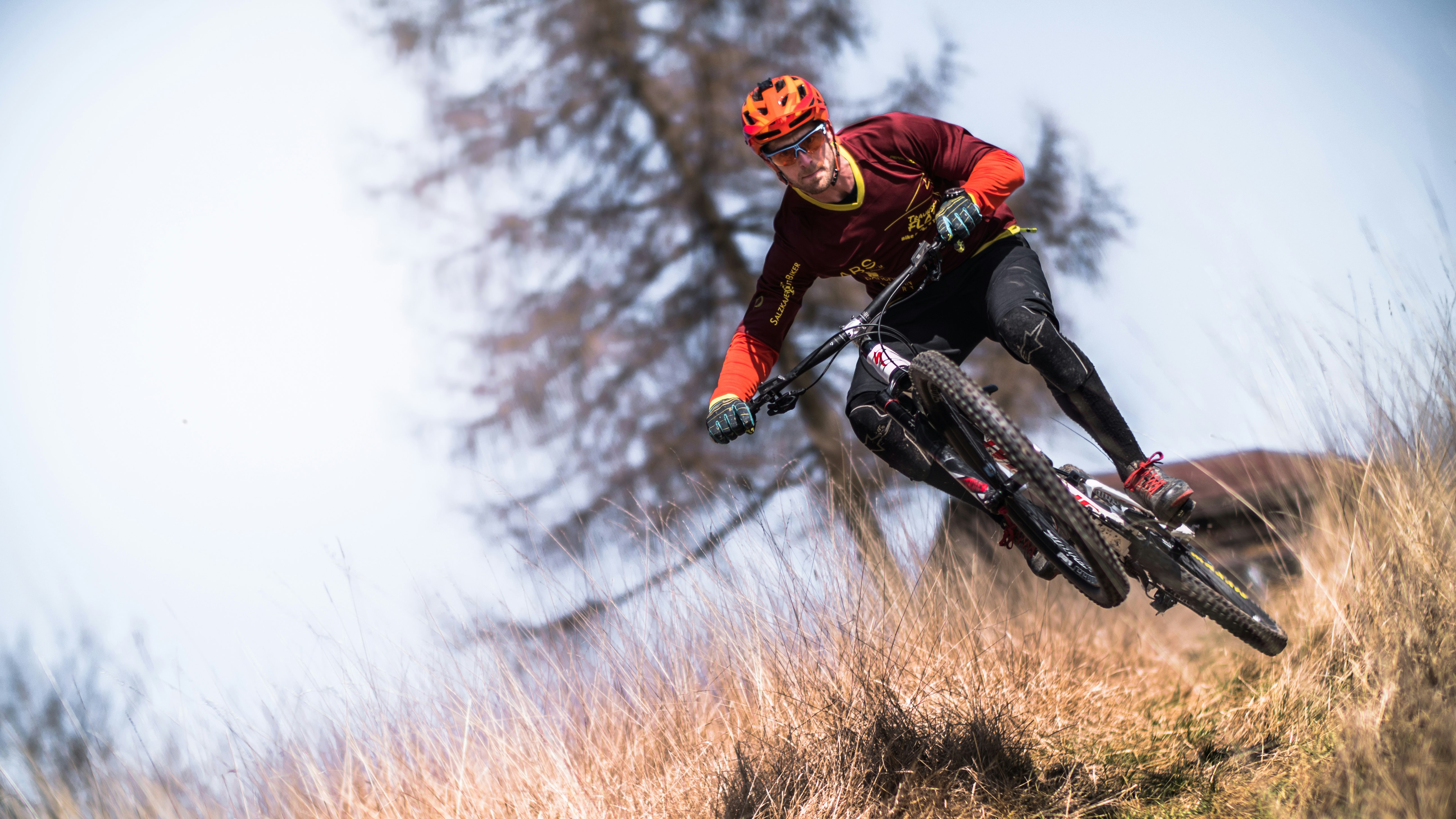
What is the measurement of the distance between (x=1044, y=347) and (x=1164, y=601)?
1065mm

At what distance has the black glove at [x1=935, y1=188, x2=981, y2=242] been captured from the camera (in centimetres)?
303

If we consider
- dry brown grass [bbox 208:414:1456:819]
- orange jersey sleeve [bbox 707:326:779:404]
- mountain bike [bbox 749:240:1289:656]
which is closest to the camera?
mountain bike [bbox 749:240:1289:656]

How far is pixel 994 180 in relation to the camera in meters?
3.32

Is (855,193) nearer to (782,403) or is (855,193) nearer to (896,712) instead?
(782,403)

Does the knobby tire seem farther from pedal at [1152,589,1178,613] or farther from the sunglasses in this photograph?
the sunglasses

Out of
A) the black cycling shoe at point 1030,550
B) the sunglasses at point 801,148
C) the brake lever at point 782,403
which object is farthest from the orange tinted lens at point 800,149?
the black cycling shoe at point 1030,550

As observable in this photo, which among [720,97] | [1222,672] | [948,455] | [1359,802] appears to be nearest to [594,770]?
[948,455]

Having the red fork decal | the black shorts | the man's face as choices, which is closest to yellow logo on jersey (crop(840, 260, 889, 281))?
the black shorts

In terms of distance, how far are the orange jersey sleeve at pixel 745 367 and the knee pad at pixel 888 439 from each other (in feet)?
1.65

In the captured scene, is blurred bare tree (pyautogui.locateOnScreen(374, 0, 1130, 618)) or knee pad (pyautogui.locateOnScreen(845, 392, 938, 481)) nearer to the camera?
knee pad (pyautogui.locateOnScreen(845, 392, 938, 481))

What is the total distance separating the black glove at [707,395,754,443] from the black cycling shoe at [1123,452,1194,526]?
1525 millimetres

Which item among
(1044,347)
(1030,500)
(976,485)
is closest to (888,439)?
(976,485)

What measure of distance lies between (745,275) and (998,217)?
5.55 metres

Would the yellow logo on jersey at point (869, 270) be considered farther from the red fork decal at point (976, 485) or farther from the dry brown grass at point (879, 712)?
the dry brown grass at point (879, 712)
